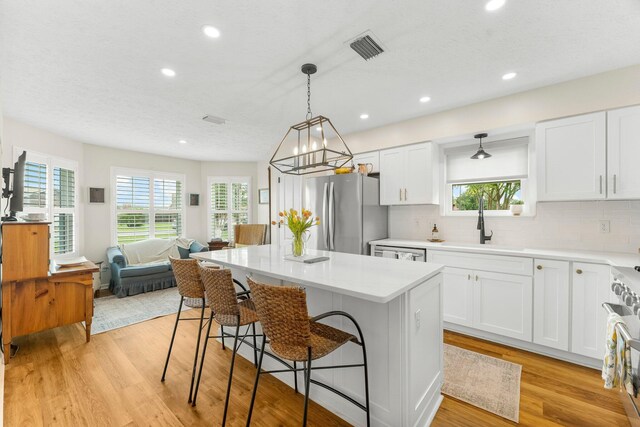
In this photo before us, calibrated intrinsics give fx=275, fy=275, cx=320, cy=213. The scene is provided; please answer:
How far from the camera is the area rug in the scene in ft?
6.56

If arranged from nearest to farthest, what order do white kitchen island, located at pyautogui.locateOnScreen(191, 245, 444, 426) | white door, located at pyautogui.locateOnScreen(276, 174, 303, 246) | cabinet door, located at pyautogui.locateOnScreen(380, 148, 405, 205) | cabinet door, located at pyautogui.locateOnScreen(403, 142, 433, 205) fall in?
white kitchen island, located at pyautogui.locateOnScreen(191, 245, 444, 426) < cabinet door, located at pyautogui.locateOnScreen(403, 142, 433, 205) < cabinet door, located at pyautogui.locateOnScreen(380, 148, 405, 205) < white door, located at pyautogui.locateOnScreen(276, 174, 303, 246)

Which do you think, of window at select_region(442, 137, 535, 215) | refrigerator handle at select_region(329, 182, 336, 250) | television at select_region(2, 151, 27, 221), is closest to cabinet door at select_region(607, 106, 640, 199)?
window at select_region(442, 137, 535, 215)

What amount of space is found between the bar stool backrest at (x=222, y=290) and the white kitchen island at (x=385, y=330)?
23cm

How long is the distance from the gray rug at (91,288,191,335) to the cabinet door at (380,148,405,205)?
10.3 ft

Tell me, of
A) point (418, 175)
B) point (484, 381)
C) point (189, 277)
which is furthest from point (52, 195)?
point (484, 381)

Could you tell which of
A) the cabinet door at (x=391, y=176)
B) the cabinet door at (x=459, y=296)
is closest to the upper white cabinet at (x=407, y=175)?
the cabinet door at (x=391, y=176)

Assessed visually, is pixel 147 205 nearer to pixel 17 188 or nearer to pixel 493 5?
pixel 17 188

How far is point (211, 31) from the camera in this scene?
78.3 inches

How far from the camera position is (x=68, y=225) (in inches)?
183

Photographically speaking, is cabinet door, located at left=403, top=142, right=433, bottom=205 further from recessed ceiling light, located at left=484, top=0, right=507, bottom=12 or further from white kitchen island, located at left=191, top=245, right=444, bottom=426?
recessed ceiling light, located at left=484, top=0, right=507, bottom=12

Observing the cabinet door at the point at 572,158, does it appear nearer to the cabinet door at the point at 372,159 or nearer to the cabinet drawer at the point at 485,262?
the cabinet drawer at the point at 485,262

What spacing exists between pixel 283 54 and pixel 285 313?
6.68 feet

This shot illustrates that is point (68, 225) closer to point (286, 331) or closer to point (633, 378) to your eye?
point (286, 331)

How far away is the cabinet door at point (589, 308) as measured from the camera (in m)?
2.38
